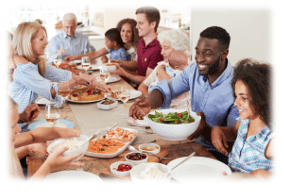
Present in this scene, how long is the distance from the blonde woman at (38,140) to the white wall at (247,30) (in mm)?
1672

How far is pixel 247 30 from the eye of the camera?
7.87 ft

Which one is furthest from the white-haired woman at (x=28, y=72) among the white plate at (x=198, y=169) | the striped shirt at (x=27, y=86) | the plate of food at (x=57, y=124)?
the white plate at (x=198, y=169)

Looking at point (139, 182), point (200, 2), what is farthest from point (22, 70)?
point (200, 2)

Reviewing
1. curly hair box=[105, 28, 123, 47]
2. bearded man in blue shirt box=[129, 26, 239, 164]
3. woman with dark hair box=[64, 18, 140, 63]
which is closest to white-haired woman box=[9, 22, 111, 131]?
bearded man in blue shirt box=[129, 26, 239, 164]

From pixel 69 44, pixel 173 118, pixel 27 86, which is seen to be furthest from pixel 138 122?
pixel 69 44

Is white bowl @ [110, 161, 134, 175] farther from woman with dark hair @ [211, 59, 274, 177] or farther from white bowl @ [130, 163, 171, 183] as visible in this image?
woman with dark hair @ [211, 59, 274, 177]

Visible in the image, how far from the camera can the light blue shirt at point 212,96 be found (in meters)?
1.73

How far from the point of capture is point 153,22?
3088 millimetres

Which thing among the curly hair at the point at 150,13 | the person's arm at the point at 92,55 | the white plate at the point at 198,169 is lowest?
the white plate at the point at 198,169

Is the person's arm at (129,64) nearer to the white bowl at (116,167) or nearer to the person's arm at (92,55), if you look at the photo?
the person's arm at (92,55)

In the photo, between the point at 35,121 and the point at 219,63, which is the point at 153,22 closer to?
the point at 219,63

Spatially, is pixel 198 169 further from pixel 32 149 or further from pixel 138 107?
pixel 32 149

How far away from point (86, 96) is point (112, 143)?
922mm

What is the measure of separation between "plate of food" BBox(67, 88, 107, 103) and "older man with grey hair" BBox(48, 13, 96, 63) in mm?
1930
